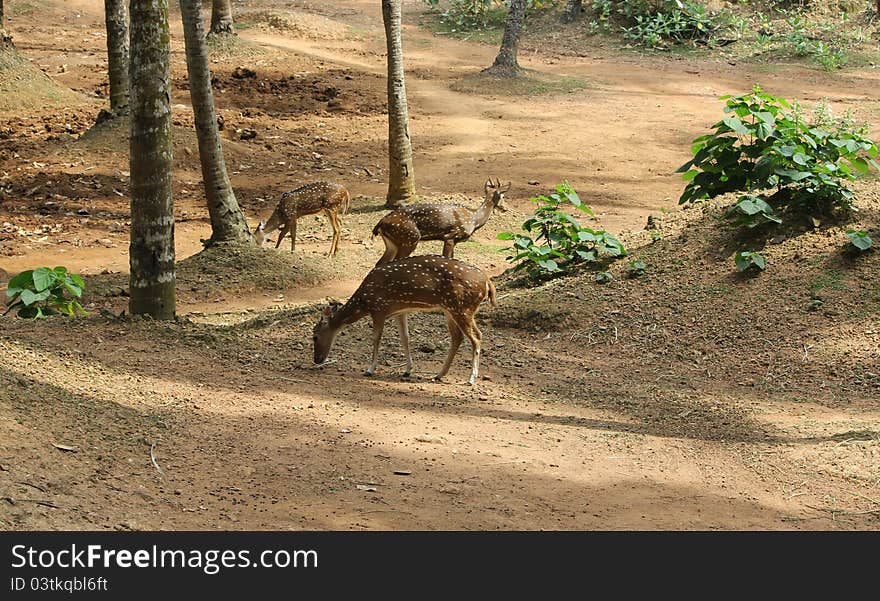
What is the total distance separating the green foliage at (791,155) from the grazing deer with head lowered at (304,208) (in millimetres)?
4876

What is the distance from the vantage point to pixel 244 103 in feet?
78.7

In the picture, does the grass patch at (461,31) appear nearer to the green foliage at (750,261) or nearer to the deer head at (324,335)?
the green foliage at (750,261)

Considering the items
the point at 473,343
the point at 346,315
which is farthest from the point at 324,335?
the point at 473,343

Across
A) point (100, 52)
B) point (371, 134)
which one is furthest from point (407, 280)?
point (100, 52)

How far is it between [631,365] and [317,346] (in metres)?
2.90

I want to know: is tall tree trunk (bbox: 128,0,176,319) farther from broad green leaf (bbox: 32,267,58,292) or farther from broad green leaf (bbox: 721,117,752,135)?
broad green leaf (bbox: 721,117,752,135)

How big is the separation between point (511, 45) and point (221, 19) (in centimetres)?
745

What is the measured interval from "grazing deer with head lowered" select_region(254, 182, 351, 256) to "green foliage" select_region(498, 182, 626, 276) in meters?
3.45

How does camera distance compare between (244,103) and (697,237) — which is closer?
(697,237)

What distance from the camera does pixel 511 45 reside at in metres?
26.8

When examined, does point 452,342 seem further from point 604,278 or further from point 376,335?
point 604,278

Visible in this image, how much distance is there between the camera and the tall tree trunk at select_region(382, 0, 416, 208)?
16.5m

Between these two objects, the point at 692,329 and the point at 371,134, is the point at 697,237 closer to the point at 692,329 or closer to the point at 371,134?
the point at 692,329

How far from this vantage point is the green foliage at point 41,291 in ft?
33.4
